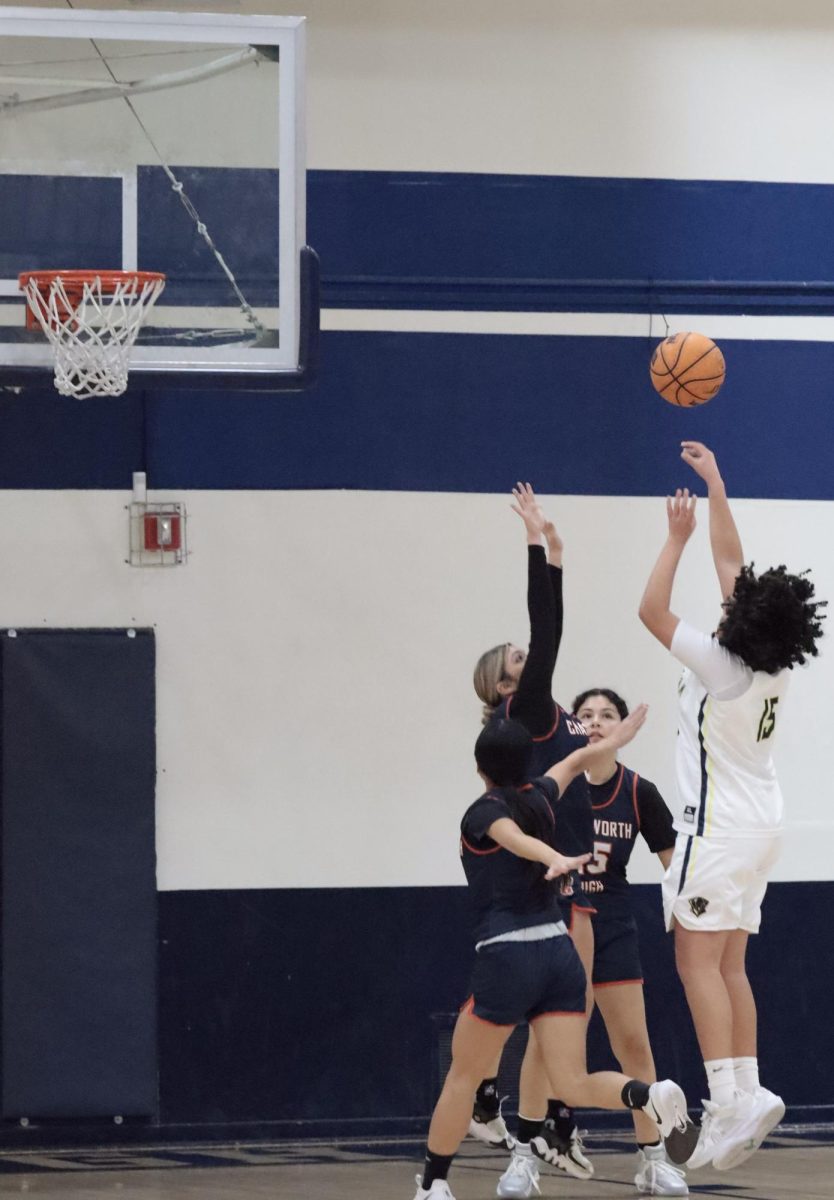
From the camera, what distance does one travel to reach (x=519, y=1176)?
615 centimetres

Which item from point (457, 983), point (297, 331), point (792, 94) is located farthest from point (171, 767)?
point (792, 94)

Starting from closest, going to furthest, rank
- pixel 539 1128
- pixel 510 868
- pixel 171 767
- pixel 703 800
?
pixel 510 868 < pixel 703 800 < pixel 539 1128 < pixel 171 767

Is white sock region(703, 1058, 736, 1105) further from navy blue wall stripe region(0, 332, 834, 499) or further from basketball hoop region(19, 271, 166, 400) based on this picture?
basketball hoop region(19, 271, 166, 400)

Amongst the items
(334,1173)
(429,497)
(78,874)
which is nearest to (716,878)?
(334,1173)

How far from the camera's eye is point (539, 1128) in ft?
20.4

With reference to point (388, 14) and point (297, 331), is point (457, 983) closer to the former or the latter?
point (297, 331)

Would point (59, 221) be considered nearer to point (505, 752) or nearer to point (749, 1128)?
point (505, 752)

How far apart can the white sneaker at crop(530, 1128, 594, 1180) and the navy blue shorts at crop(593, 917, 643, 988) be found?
545 millimetres

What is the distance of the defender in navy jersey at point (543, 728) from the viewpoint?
5.67m

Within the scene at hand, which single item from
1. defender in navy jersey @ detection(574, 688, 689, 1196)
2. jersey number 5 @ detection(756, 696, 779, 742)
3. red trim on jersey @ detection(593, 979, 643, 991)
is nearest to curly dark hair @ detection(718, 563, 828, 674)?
jersey number 5 @ detection(756, 696, 779, 742)

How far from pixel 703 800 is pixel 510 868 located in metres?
0.77

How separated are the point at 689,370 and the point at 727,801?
1.55 m

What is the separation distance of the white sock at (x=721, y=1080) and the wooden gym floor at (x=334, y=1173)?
50 cm

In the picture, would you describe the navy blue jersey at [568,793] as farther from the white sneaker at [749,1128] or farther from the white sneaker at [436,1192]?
the white sneaker at [436,1192]
